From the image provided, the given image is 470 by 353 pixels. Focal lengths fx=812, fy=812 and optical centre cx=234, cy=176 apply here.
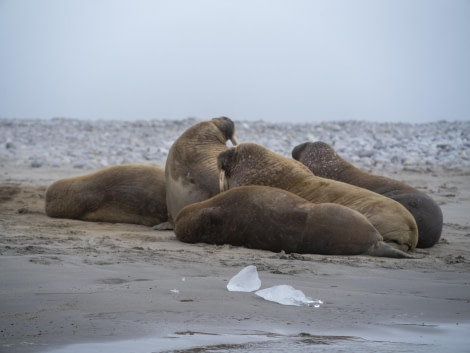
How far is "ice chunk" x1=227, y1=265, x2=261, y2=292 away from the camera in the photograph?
4.81m

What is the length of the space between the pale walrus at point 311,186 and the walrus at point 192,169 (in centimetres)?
35

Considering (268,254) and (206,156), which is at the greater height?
(206,156)

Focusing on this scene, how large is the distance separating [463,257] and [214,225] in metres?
2.11

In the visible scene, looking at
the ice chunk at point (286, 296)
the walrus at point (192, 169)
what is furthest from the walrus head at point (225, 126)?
the ice chunk at point (286, 296)

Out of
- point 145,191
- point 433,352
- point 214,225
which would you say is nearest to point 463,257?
point 214,225

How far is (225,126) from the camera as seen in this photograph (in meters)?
9.50

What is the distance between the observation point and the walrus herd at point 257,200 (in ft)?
21.6

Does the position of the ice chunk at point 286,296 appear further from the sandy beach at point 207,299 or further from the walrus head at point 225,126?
the walrus head at point 225,126

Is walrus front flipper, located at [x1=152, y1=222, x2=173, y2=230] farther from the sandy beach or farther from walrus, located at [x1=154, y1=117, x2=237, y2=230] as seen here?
the sandy beach

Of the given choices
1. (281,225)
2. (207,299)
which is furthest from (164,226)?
(207,299)

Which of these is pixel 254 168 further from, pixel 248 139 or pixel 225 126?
pixel 248 139

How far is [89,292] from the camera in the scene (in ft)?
14.9

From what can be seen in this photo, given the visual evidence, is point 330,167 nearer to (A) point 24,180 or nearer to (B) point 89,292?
(B) point 89,292

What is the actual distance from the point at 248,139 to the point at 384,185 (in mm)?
14213
